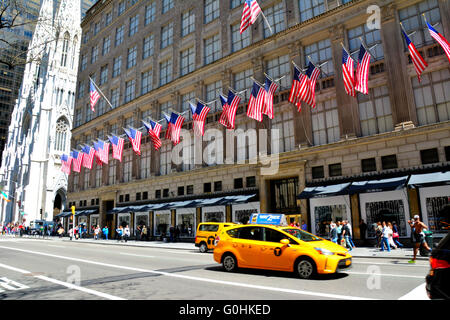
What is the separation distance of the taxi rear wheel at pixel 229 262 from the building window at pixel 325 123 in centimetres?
1548

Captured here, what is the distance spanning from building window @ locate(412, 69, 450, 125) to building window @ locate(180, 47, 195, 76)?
72.5ft

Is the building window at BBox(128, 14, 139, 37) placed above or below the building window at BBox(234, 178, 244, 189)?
above

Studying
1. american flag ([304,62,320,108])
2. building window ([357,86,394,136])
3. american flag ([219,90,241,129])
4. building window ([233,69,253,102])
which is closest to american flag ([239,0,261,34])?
american flag ([219,90,241,129])

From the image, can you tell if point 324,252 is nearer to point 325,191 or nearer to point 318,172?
point 325,191

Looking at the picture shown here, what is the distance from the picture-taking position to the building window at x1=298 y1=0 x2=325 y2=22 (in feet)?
84.1

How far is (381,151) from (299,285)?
15.5 m

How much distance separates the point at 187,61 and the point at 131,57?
1238 cm

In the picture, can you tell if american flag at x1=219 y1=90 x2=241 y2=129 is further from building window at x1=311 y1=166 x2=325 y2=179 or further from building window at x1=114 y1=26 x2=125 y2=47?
building window at x1=114 y1=26 x2=125 y2=47

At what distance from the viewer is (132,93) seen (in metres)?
42.2

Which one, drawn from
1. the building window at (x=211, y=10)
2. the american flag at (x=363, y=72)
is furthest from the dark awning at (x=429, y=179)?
the building window at (x=211, y=10)

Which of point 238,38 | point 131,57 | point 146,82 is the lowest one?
point 238,38

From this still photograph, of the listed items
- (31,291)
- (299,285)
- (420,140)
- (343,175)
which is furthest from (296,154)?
(31,291)

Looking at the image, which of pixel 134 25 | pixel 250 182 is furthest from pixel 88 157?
pixel 134 25

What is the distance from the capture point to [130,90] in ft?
140
